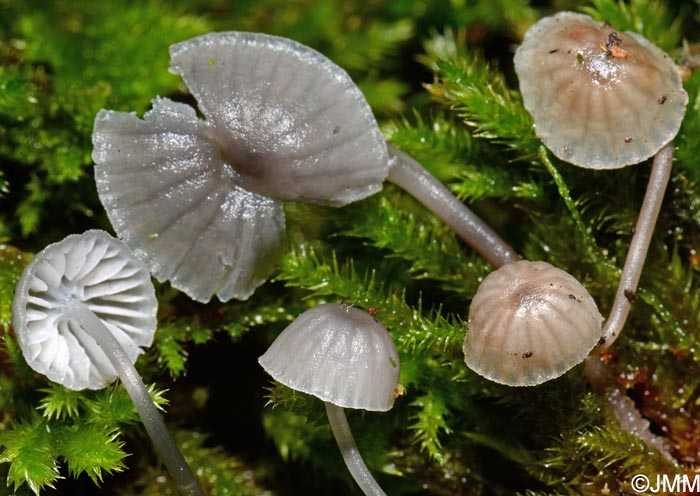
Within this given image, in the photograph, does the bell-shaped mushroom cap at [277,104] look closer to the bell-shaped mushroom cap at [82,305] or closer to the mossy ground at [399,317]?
the mossy ground at [399,317]

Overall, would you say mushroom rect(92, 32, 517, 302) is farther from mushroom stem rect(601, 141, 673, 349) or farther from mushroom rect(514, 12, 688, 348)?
mushroom stem rect(601, 141, 673, 349)

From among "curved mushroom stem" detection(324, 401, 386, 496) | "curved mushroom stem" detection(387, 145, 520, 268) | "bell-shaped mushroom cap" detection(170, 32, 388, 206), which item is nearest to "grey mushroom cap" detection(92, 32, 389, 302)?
"bell-shaped mushroom cap" detection(170, 32, 388, 206)

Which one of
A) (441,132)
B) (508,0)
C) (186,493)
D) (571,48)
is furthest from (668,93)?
(186,493)

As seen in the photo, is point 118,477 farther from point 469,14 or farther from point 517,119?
point 469,14

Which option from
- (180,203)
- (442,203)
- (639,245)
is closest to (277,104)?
(180,203)

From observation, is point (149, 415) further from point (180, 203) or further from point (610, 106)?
point (610, 106)

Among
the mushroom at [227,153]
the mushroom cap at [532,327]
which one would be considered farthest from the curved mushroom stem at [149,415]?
the mushroom cap at [532,327]

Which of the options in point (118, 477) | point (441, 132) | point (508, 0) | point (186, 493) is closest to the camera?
point (186, 493)
